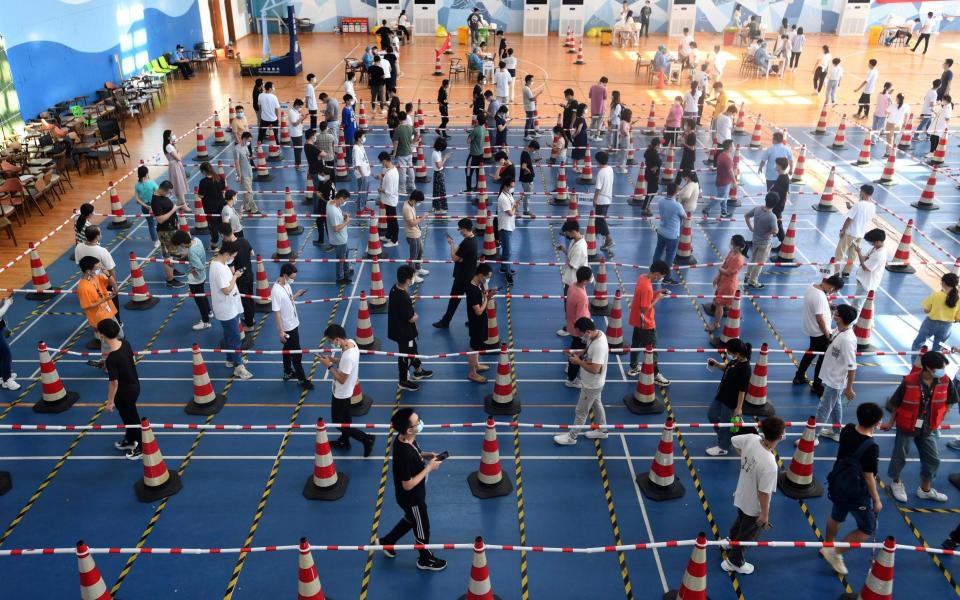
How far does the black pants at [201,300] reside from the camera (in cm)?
1269

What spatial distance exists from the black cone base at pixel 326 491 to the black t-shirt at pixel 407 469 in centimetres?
185

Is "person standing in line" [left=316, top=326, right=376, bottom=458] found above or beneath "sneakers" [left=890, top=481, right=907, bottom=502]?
above

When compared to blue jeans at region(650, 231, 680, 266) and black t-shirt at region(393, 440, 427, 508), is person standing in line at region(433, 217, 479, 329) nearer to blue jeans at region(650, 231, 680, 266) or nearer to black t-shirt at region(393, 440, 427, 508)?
blue jeans at region(650, 231, 680, 266)

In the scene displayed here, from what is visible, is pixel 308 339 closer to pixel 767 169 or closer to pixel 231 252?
pixel 231 252

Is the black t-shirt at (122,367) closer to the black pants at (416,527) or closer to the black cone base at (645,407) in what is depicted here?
the black pants at (416,527)

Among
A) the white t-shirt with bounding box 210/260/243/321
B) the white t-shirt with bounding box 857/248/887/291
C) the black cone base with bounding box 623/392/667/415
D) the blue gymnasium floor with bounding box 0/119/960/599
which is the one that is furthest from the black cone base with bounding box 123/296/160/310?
the white t-shirt with bounding box 857/248/887/291

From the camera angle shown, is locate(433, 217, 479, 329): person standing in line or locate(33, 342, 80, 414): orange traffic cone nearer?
locate(33, 342, 80, 414): orange traffic cone

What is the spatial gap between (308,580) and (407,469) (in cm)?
135

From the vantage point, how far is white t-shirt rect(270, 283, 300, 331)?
10.4m

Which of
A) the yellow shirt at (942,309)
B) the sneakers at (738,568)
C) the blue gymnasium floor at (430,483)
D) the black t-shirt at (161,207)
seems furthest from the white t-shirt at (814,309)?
the black t-shirt at (161,207)

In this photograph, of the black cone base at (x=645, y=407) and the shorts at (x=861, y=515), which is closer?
the shorts at (x=861, y=515)

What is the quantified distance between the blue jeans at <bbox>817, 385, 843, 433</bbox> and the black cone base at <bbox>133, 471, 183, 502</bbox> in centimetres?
812

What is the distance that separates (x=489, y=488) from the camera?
9094mm

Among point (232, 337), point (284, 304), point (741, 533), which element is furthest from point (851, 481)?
point (232, 337)
